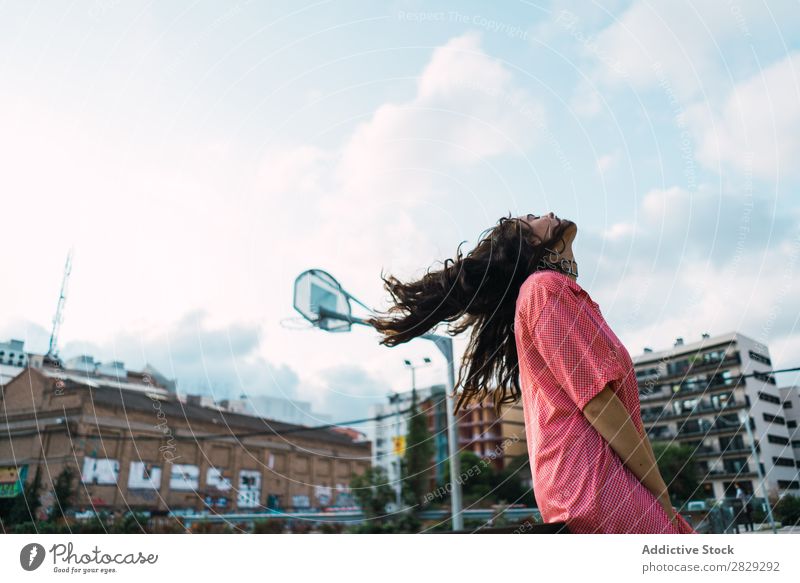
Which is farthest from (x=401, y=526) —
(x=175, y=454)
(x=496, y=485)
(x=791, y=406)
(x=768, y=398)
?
(x=496, y=485)

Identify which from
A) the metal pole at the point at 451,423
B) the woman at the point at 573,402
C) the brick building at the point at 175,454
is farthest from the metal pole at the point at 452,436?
the brick building at the point at 175,454

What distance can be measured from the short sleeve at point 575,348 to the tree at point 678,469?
7898 mm

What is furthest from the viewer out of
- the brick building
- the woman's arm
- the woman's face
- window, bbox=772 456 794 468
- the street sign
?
the brick building

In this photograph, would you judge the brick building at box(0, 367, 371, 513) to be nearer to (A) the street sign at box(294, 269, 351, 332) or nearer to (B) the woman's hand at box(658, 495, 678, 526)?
(A) the street sign at box(294, 269, 351, 332)

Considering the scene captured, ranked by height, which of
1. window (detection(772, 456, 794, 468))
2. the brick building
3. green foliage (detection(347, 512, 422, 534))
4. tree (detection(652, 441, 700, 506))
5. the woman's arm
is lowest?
the woman's arm

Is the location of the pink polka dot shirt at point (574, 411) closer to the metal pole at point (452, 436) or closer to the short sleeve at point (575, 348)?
the short sleeve at point (575, 348)

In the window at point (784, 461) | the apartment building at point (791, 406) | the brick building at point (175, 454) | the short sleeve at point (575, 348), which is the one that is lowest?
the short sleeve at point (575, 348)

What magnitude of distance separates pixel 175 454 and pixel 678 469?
36.3ft

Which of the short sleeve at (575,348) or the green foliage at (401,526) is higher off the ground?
the green foliage at (401,526)

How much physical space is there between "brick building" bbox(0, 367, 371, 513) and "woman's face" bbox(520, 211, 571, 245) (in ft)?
31.9

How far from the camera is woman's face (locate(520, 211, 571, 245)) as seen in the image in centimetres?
95

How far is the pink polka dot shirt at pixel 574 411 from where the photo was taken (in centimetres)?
76

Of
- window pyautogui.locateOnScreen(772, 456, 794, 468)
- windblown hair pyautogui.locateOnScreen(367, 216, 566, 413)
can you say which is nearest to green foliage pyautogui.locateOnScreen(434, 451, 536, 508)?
window pyautogui.locateOnScreen(772, 456, 794, 468)
